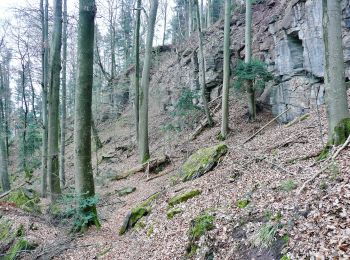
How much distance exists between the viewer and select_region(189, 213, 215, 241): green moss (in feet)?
16.9

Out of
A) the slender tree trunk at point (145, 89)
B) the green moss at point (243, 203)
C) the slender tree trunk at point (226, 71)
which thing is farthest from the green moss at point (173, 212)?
the slender tree trunk at point (226, 71)

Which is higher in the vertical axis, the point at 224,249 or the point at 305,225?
the point at 305,225

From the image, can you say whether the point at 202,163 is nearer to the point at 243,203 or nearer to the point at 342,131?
the point at 243,203

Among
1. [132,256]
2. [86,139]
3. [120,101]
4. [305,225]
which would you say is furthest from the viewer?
[120,101]

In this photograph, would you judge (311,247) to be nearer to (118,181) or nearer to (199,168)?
(199,168)

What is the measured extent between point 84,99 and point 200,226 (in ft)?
12.6

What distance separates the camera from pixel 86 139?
6766 mm

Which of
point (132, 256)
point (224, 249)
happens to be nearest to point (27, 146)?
point (132, 256)

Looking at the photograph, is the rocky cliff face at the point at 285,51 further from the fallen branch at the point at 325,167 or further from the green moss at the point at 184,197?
the green moss at the point at 184,197

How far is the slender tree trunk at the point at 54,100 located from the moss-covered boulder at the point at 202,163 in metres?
4.50

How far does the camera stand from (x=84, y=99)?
6.68 metres

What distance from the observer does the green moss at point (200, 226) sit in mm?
5144

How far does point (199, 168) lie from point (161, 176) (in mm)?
3233

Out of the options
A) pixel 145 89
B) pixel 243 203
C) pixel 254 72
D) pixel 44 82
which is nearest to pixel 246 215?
pixel 243 203
